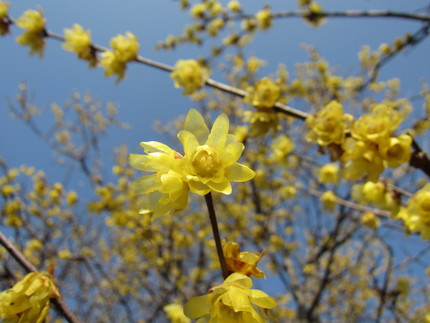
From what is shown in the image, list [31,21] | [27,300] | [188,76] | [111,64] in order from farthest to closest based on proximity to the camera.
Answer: [31,21]
[111,64]
[188,76]
[27,300]

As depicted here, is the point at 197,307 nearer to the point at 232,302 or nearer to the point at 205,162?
the point at 232,302

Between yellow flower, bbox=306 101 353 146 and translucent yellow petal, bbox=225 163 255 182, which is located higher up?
yellow flower, bbox=306 101 353 146

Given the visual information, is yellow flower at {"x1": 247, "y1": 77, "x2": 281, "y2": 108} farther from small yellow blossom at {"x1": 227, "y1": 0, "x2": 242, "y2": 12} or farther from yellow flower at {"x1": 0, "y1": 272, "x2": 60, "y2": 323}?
small yellow blossom at {"x1": 227, "y1": 0, "x2": 242, "y2": 12}

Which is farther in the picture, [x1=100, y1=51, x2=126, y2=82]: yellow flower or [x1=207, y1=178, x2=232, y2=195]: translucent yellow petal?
[x1=100, y1=51, x2=126, y2=82]: yellow flower

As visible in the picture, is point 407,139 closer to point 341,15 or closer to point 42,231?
point 341,15

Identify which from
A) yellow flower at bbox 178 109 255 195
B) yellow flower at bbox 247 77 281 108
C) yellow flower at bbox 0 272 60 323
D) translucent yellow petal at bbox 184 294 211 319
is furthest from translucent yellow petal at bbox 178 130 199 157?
yellow flower at bbox 247 77 281 108

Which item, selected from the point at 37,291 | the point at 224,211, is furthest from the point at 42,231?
the point at 37,291

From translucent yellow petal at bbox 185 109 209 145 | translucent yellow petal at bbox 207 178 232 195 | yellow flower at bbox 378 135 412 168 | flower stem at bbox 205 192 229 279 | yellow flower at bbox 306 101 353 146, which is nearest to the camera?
flower stem at bbox 205 192 229 279

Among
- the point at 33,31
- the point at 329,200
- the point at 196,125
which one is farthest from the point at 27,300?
the point at 329,200

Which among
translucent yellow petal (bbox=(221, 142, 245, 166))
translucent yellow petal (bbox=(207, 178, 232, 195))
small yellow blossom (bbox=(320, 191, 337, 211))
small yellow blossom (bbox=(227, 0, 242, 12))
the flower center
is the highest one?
small yellow blossom (bbox=(227, 0, 242, 12))
